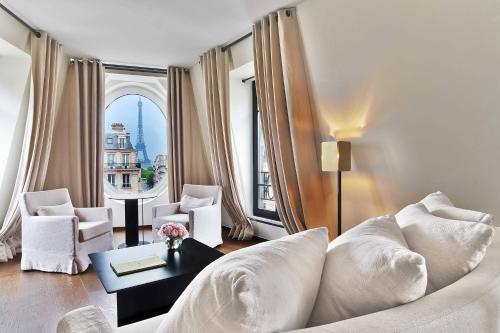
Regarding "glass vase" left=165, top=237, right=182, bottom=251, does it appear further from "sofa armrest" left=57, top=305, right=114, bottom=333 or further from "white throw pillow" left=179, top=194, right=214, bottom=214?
"white throw pillow" left=179, top=194, right=214, bottom=214

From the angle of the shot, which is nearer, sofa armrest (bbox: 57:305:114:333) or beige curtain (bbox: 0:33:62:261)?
sofa armrest (bbox: 57:305:114:333)

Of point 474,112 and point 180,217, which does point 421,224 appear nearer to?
point 474,112

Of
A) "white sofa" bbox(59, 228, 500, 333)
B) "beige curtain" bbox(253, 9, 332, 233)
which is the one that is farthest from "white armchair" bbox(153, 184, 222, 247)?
"white sofa" bbox(59, 228, 500, 333)

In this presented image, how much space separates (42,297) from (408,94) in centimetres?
367

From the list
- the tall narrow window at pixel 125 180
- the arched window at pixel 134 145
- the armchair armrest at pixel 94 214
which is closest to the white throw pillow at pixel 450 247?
the armchair armrest at pixel 94 214

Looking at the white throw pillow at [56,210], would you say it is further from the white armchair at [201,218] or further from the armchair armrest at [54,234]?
the white armchair at [201,218]

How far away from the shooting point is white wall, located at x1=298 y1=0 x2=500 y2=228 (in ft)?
7.70

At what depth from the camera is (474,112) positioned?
2.39m

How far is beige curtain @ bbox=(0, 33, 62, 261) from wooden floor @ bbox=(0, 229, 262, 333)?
0.48 meters

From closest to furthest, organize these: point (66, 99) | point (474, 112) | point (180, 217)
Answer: point (474, 112), point (180, 217), point (66, 99)

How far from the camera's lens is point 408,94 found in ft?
9.20

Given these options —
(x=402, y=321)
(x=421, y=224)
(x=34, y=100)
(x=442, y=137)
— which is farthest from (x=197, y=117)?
(x=402, y=321)

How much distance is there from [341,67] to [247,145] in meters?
2.38

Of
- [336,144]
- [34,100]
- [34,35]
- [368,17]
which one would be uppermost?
[34,35]
